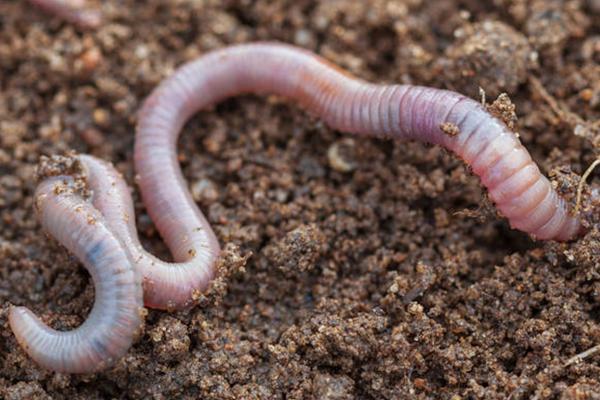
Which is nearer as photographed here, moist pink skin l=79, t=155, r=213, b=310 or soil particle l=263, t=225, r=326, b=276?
moist pink skin l=79, t=155, r=213, b=310

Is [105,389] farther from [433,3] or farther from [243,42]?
[433,3]

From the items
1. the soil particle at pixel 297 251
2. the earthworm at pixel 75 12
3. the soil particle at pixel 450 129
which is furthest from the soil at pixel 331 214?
the soil particle at pixel 450 129

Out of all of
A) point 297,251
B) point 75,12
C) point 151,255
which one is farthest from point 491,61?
point 75,12

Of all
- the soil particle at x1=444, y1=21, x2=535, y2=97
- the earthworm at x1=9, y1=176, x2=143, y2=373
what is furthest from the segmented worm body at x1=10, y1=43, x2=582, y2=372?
the soil particle at x1=444, y1=21, x2=535, y2=97

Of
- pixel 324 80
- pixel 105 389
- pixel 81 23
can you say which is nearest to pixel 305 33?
pixel 324 80

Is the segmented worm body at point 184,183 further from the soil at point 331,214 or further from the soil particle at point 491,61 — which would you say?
the soil particle at point 491,61

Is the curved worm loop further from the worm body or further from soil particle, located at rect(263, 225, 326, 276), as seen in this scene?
soil particle, located at rect(263, 225, 326, 276)
